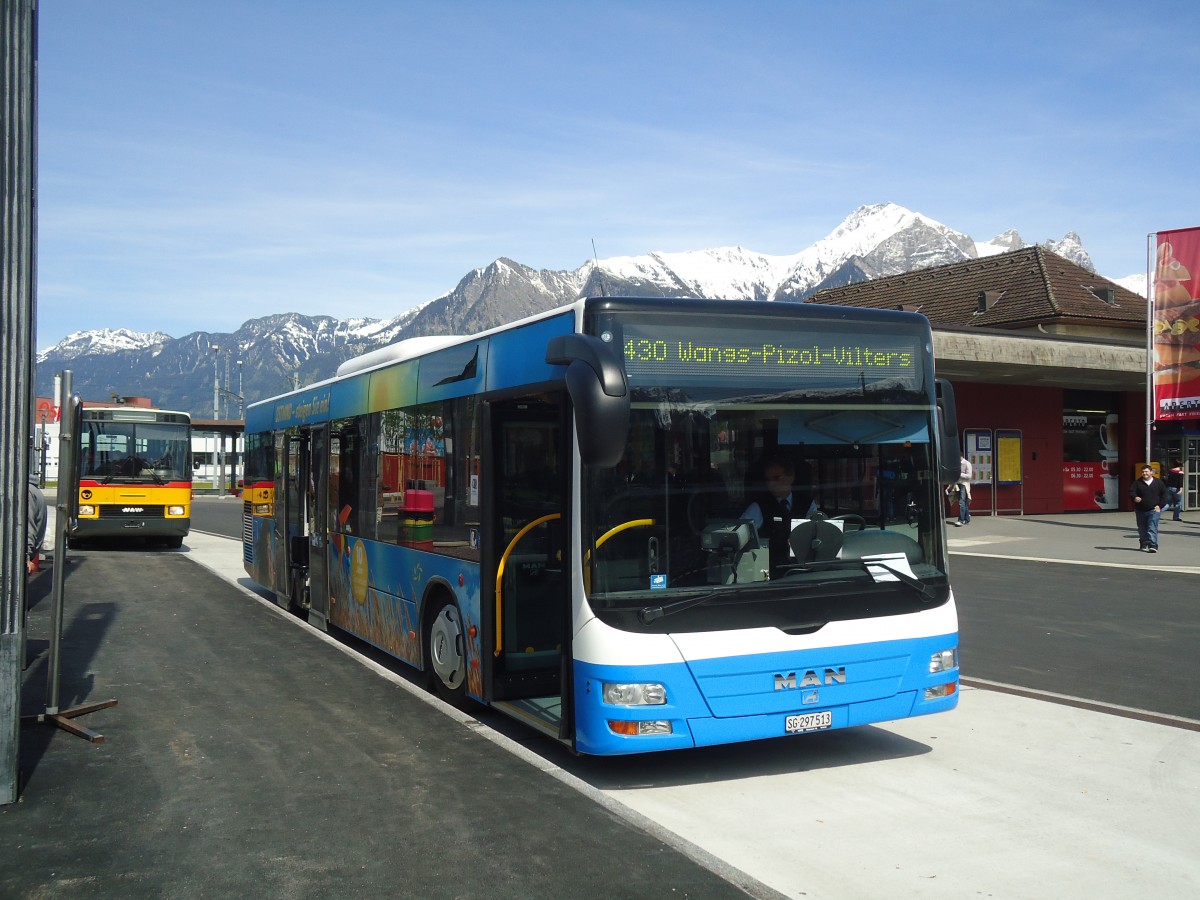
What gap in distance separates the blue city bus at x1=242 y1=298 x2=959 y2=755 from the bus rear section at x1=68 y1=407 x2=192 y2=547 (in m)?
18.3

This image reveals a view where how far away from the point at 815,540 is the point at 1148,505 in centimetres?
1792

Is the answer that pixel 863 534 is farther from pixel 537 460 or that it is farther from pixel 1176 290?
pixel 1176 290

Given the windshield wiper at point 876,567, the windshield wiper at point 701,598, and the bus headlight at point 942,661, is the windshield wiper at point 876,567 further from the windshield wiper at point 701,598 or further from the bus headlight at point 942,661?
the bus headlight at point 942,661

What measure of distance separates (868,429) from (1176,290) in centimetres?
2269

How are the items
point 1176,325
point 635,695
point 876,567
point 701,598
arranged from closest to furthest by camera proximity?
point 635,695, point 701,598, point 876,567, point 1176,325

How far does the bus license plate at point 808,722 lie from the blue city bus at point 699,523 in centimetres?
1

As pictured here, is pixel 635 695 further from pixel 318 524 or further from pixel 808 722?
pixel 318 524

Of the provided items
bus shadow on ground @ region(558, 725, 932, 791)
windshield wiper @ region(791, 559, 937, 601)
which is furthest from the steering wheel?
bus shadow on ground @ region(558, 725, 932, 791)

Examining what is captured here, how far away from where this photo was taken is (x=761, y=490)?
20.9 feet

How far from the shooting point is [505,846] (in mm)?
5059

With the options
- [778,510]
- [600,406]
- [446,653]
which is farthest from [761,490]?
[446,653]

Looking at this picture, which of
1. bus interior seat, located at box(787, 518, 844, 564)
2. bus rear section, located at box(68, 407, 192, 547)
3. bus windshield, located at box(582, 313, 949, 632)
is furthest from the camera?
bus rear section, located at box(68, 407, 192, 547)

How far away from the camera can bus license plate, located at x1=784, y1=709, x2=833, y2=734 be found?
6.36 metres

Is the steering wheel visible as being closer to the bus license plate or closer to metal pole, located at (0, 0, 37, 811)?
the bus license plate
